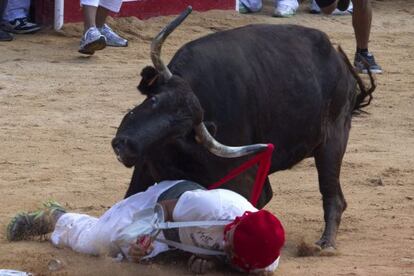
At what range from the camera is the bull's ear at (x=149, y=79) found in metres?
5.15

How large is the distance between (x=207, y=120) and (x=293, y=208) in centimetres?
156

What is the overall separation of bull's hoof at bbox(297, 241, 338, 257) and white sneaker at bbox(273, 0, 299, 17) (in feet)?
24.5

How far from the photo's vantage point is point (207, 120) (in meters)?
5.43

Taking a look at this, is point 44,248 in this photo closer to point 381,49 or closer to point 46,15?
point 46,15

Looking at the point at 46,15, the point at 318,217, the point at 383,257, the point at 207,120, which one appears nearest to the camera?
the point at 207,120

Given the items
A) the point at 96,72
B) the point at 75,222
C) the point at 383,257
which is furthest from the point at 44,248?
the point at 96,72

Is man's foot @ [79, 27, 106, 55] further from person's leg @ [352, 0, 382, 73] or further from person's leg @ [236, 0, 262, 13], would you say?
person's leg @ [236, 0, 262, 13]

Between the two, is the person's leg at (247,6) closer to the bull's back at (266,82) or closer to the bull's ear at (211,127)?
the bull's back at (266,82)

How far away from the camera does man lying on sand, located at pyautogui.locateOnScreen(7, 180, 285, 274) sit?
4949mm

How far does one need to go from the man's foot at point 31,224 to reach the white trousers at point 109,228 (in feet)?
0.70

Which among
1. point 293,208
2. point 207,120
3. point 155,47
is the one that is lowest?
point 293,208

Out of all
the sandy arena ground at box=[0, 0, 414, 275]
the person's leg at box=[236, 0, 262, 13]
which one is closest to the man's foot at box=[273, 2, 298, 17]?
the person's leg at box=[236, 0, 262, 13]

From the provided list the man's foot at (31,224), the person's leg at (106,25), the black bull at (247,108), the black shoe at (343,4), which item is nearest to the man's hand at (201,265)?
Result: the black bull at (247,108)

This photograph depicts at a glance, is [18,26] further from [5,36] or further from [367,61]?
[367,61]
